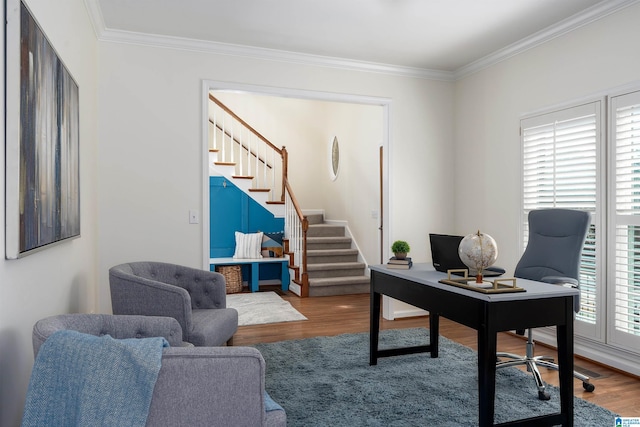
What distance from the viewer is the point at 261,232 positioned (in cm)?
759

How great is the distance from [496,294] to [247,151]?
6295 millimetres

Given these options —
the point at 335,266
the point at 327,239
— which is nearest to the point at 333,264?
the point at 335,266

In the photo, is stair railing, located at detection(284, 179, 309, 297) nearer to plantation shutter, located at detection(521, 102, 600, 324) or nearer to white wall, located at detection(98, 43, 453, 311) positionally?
white wall, located at detection(98, 43, 453, 311)

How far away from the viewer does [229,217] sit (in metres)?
7.58

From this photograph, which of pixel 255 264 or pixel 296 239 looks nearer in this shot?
pixel 255 264

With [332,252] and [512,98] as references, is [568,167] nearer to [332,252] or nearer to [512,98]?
[512,98]

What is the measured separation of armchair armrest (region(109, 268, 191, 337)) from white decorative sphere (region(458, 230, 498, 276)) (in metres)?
1.66

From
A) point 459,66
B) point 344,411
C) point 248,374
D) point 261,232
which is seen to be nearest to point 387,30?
point 459,66

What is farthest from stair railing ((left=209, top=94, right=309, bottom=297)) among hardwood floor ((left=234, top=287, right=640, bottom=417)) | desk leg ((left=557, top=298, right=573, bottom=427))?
desk leg ((left=557, top=298, right=573, bottom=427))

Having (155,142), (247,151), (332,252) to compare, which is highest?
(247,151)

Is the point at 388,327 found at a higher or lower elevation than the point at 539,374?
lower

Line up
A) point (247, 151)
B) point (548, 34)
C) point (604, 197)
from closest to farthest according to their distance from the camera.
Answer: point (604, 197) → point (548, 34) → point (247, 151)

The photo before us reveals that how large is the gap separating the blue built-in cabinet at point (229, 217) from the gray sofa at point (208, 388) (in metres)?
5.95

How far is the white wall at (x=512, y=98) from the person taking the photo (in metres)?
3.55
